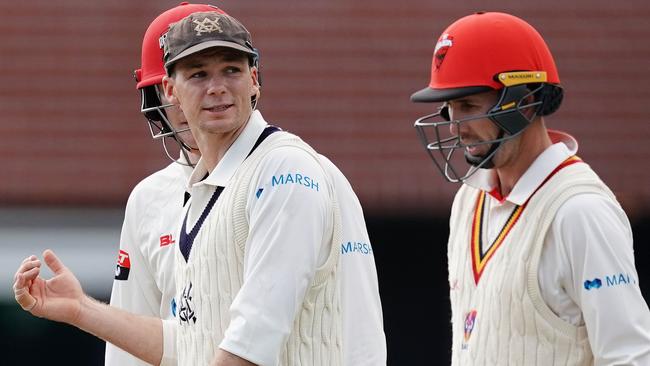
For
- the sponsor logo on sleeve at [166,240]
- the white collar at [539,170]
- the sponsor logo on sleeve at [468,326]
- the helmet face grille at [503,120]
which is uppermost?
the helmet face grille at [503,120]

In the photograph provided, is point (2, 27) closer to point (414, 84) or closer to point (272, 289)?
point (414, 84)

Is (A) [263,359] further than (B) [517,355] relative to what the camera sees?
No

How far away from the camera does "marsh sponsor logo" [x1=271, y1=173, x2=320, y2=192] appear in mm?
3197

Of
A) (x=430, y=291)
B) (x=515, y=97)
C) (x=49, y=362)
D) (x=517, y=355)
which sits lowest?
(x=49, y=362)

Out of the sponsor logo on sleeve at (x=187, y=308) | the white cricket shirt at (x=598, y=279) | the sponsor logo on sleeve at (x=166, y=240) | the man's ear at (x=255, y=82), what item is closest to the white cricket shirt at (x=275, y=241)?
the man's ear at (x=255, y=82)

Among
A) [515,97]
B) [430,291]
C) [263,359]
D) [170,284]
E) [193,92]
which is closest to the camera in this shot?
[263,359]

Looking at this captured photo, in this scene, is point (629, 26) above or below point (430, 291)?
above

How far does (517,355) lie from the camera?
3531 millimetres

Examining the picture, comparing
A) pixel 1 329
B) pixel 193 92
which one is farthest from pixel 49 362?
pixel 193 92

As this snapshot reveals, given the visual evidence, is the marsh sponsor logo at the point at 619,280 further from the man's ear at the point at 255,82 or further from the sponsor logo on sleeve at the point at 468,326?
the man's ear at the point at 255,82

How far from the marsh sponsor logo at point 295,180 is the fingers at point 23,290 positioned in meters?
0.83

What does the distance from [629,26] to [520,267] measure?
512 centimetres

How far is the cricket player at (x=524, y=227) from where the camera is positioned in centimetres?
334

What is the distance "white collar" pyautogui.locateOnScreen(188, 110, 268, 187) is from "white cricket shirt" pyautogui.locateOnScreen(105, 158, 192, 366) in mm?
896
